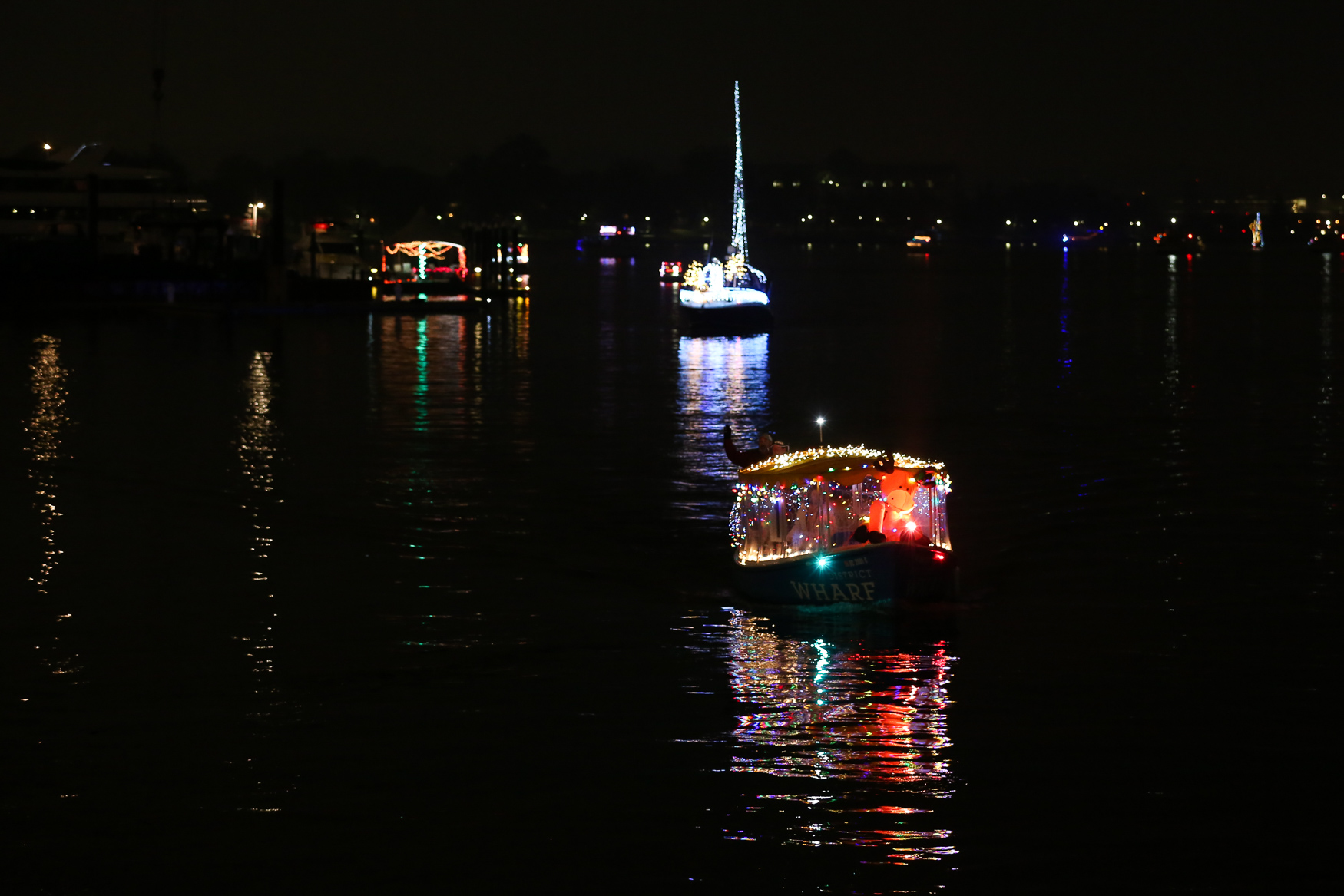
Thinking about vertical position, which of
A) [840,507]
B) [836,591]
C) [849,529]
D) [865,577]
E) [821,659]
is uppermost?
[840,507]

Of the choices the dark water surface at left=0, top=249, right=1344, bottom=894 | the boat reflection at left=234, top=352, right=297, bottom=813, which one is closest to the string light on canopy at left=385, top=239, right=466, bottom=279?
the boat reflection at left=234, top=352, right=297, bottom=813

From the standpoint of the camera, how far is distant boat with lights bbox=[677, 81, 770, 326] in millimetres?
76750

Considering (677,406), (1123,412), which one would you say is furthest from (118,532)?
(1123,412)

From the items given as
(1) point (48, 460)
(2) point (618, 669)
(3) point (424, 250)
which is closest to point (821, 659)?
(2) point (618, 669)

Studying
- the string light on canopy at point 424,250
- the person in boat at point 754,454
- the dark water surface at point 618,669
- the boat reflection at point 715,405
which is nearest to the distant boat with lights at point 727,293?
the boat reflection at point 715,405

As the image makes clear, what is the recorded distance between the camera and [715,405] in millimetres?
45031

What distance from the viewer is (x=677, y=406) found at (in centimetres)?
4366

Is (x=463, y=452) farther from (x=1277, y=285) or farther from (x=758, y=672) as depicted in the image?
(x=1277, y=285)

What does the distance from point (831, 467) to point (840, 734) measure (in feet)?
14.7

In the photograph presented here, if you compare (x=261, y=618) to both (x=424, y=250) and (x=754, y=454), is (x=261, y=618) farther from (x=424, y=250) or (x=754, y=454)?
(x=424, y=250)

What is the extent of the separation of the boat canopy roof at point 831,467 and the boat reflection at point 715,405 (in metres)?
6.86

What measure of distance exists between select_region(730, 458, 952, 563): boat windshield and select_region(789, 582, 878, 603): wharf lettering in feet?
1.31

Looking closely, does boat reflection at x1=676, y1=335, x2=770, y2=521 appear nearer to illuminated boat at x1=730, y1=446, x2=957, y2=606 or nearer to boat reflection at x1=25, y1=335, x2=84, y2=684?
illuminated boat at x1=730, y1=446, x2=957, y2=606

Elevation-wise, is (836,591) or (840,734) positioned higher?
(836,591)
